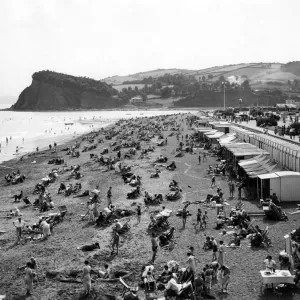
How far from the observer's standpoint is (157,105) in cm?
19962

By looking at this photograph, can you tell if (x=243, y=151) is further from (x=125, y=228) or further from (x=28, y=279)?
(x=28, y=279)

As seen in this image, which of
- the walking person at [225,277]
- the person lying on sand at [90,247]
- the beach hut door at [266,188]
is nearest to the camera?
the walking person at [225,277]

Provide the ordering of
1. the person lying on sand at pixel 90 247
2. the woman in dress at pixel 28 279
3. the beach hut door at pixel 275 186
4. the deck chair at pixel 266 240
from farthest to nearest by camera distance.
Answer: the beach hut door at pixel 275 186, the person lying on sand at pixel 90 247, the deck chair at pixel 266 240, the woman in dress at pixel 28 279

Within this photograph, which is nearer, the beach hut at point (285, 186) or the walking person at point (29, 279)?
the walking person at point (29, 279)

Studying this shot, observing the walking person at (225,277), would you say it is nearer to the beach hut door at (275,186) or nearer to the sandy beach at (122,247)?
the sandy beach at (122,247)

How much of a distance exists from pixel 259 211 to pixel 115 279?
8399 millimetres

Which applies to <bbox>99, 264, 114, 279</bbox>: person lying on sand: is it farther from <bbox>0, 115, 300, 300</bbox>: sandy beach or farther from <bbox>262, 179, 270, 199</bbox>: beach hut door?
<bbox>262, 179, 270, 199</bbox>: beach hut door

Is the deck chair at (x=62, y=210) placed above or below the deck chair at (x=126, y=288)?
below

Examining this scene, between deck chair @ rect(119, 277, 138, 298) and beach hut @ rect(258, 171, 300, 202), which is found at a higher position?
beach hut @ rect(258, 171, 300, 202)

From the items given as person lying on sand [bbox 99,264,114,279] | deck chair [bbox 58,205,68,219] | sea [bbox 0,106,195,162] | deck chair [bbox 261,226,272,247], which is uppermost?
deck chair [bbox 261,226,272,247]

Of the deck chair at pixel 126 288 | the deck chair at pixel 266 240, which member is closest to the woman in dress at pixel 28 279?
the deck chair at pixel 126 288

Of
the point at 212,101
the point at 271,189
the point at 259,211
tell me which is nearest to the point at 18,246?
the point at 259,211

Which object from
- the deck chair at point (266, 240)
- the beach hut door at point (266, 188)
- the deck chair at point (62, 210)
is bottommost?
the deck chair at point (62, 210)

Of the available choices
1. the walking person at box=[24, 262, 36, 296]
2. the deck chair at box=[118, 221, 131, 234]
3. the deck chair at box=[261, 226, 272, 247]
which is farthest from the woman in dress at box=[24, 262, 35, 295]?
the deck chair at box=[261, 226, 272, 247]
